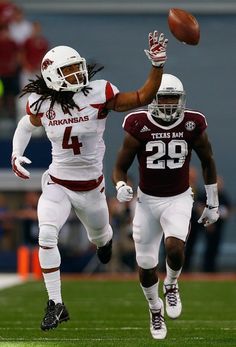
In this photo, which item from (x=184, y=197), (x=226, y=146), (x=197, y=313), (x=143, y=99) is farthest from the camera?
(x=226, y=146)

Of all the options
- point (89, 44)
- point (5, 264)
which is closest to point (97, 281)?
point (5, 264)

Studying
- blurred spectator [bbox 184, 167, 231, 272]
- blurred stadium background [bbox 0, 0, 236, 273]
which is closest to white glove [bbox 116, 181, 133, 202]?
blurred spectator [bbox 184, 167, 231, 272]

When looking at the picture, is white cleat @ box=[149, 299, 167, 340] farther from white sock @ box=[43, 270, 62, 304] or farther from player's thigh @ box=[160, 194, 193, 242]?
white sock @ box=[43, 270, 62, 304]

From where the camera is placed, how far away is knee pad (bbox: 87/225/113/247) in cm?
871

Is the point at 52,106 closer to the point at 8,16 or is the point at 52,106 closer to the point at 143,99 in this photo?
the point at 143,99

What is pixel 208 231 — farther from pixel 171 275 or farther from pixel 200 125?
pixel 200 125

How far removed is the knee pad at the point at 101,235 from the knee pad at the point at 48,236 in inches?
25.2

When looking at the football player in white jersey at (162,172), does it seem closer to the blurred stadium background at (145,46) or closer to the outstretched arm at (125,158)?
the outstretched arm at (125,158)

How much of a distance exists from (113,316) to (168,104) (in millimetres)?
2910

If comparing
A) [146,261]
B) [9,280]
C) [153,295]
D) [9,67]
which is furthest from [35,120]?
[9,67]

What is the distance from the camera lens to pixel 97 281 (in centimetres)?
1567

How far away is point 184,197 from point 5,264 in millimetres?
8783

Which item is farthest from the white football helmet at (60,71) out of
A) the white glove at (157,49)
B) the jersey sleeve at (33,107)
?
the white glove at (157,49)

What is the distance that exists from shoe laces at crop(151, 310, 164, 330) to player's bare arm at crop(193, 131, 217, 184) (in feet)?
3.02
